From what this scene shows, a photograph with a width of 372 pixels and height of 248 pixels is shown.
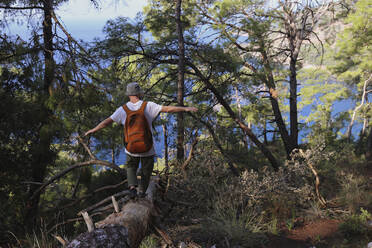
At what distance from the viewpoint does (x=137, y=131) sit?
3973mm

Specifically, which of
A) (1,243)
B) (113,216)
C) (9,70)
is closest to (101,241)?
(113,216)

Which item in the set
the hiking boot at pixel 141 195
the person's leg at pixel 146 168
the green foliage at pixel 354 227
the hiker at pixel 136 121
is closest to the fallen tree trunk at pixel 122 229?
the hiking boot at pixel 141 195

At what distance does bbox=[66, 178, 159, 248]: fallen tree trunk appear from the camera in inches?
112

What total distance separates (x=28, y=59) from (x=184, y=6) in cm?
762

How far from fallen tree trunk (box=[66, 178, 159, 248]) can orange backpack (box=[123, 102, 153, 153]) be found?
776 millimetres

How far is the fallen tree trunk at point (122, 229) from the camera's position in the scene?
2840mm

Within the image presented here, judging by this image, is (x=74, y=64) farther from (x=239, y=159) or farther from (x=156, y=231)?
(x=239, y=159)

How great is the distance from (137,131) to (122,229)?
126 cm

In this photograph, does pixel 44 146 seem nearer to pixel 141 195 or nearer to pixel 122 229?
pixel 141 195

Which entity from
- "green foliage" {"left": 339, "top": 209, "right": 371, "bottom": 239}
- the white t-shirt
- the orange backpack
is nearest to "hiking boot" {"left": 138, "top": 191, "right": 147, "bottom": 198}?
the orange backpack

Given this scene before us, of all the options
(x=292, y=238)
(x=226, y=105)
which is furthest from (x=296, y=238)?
(x=226, y=105)

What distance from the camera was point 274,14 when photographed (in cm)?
1342

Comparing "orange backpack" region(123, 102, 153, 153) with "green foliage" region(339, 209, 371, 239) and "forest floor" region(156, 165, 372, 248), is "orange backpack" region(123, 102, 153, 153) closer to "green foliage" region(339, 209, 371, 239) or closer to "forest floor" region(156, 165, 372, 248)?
"forest floor" region(156, 165, 372, 248)

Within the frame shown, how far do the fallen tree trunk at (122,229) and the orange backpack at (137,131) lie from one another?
776 millimetres
